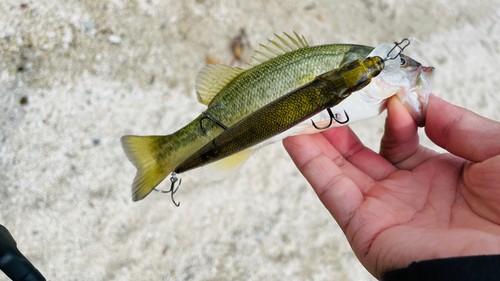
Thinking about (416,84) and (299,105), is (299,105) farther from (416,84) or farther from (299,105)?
(416,84)

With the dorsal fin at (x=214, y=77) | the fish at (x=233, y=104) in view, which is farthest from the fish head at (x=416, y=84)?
the dorsal fin at (x=214, y=77)

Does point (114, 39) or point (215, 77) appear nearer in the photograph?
point (215, 77)

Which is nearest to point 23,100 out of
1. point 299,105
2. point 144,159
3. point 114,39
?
point 114,39

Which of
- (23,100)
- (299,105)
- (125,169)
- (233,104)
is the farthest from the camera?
(125,169)

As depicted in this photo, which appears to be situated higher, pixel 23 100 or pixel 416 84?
pixel 23 100

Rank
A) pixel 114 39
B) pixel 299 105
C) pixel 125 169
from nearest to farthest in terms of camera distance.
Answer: pixel 299 105, pixel 125 169, pixel 114 39

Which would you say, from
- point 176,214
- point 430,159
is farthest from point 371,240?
point 176,214

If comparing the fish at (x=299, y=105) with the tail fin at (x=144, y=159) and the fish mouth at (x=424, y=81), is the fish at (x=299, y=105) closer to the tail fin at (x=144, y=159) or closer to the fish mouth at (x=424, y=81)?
the tail fin at (x=144, y=159)

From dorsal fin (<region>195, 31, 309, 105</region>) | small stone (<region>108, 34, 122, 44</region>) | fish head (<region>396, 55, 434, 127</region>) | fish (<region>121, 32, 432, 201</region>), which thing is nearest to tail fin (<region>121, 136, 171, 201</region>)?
fish (<region>121, 32, 432, 201</region>)
